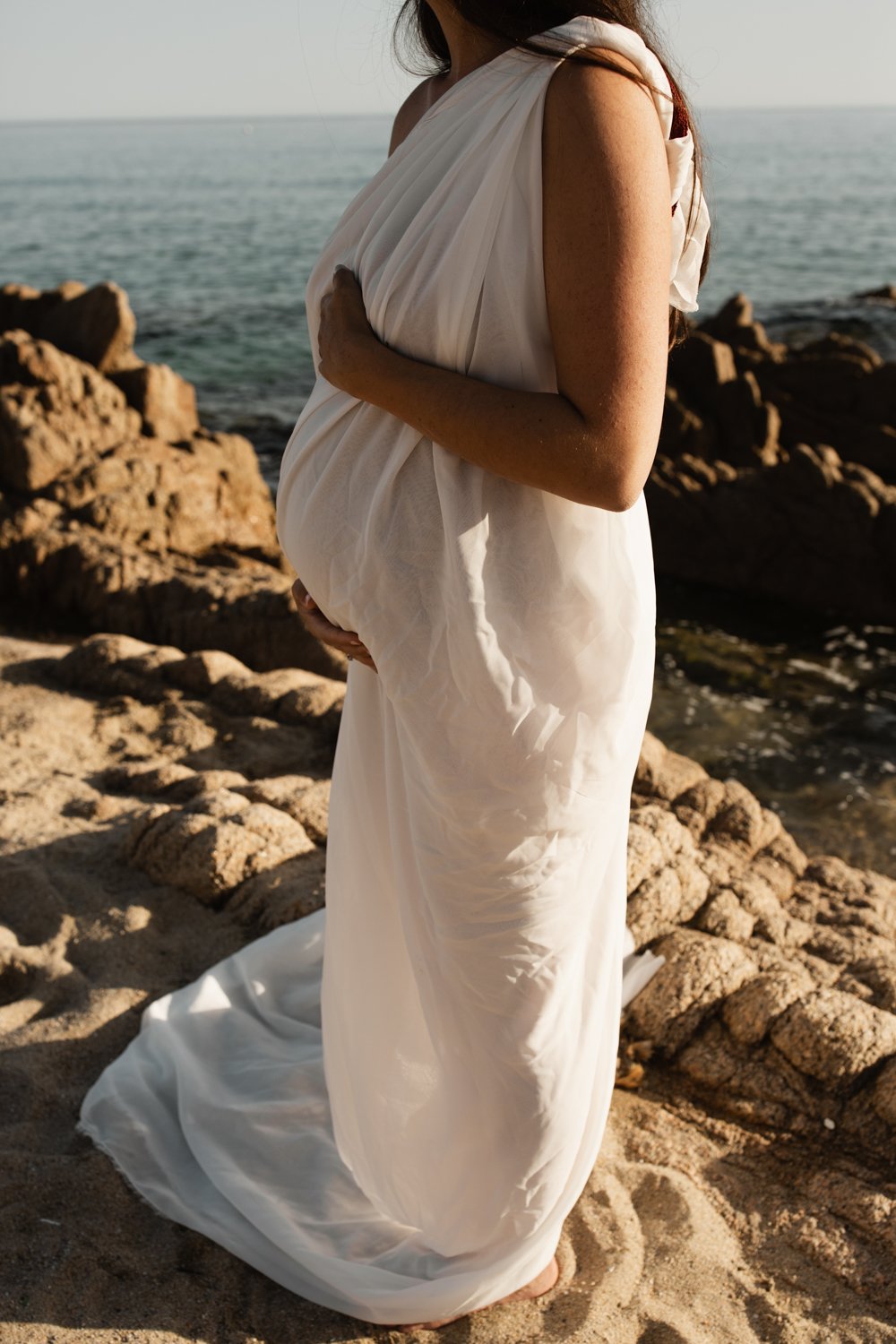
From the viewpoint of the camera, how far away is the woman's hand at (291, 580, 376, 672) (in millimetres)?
2039

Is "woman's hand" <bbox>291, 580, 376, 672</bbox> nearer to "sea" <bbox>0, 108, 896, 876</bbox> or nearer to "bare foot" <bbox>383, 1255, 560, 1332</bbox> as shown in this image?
"sea" <bbox>0, 108, 896, 876</bbox>

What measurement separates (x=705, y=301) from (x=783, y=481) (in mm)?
19315

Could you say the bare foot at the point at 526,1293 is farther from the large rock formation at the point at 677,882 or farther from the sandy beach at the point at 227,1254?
the large rock formation at the point at 677,882

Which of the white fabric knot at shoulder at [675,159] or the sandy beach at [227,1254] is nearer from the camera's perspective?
the white fabric knot at shoulder at [675,159]

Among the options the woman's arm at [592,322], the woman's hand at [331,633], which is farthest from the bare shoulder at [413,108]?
the woman's hand at [331,633]

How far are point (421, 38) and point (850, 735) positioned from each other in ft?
21.4

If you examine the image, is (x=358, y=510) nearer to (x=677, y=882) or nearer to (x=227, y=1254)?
(x=227, y=1254)

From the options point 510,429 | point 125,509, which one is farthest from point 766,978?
point 125,509

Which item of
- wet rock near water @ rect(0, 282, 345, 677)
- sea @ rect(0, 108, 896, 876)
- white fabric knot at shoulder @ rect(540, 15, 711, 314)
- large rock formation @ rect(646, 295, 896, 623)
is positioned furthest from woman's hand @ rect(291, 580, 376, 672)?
large rock formation @ rect(646, 295, 896, 623)

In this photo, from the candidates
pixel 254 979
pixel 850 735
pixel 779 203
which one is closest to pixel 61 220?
pixel 779 203

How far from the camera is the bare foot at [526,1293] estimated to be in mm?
2246

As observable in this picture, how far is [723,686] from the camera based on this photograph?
8.66 m

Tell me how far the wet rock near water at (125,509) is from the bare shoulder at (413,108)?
3.85 m

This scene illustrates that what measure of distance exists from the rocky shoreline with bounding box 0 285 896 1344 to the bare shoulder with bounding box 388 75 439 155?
85.4 inches
